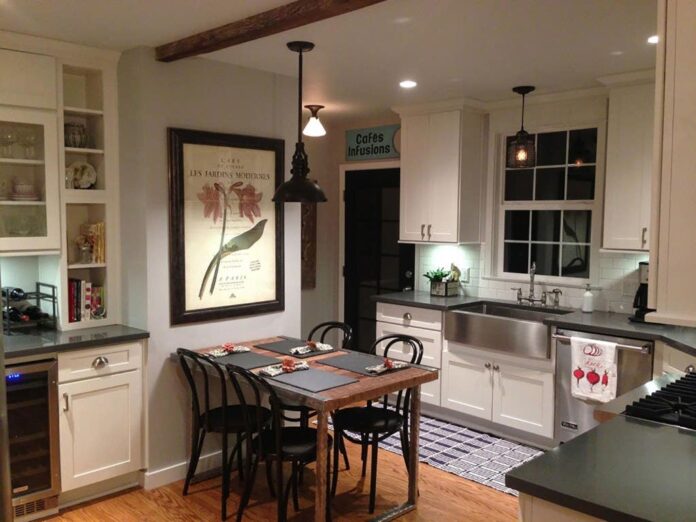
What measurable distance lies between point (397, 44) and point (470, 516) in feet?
8.40

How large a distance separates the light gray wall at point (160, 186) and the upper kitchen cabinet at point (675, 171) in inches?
105

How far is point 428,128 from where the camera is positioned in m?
4.89

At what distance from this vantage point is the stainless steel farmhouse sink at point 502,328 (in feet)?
13.3

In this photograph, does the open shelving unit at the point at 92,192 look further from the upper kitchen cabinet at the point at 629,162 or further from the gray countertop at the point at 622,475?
the upper kitchen cabinet at the point at 629,162

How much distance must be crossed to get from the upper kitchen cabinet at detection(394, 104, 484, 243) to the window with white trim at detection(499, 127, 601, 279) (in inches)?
11.3

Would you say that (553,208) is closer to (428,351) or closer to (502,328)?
(502,328)

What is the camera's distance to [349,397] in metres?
2.72

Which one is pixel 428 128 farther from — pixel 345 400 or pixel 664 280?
pixel 664 280

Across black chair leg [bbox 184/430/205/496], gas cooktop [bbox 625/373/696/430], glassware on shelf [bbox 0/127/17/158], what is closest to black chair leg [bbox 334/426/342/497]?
black chair leg [bbox 184/430/205/496]

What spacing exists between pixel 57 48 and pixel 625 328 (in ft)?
11.9

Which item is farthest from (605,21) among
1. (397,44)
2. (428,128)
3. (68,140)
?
(68,140)

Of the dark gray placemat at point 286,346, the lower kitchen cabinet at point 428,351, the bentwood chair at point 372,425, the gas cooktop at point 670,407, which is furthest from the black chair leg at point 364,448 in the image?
the gas cooktop at point 670,407

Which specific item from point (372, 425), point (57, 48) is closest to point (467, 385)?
point (372, 425)

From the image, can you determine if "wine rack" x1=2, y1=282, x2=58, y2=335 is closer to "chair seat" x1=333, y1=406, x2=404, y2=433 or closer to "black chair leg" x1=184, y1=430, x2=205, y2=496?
"black chair leg" x1=184, y1=430, x2=205, y2=496
